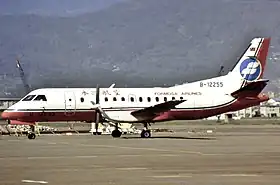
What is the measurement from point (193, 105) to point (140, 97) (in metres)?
4.04

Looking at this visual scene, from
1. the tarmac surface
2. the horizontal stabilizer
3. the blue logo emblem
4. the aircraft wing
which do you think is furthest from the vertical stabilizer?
the tarmac surface

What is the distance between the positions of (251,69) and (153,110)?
9.52 metres

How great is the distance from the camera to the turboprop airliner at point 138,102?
166ft

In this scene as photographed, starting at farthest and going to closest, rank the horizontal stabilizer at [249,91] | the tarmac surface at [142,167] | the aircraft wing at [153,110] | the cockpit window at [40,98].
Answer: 1. the horizontal stabilizer at [249,91]
2. the cockpit window at [40,98]
3. the aircraft wing at [153,110]
4. the tarmac surface at [142,167]

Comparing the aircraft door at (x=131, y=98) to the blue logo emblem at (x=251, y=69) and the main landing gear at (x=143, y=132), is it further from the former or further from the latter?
the blue logo emblem at (x=251, y=69)

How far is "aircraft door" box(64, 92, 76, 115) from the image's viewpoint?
167 ft

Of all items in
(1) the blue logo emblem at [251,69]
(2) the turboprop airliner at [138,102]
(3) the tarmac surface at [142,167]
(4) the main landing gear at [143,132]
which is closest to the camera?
(3) the tarmac surface at [142,167]

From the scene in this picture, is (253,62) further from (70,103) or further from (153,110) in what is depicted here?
(70,103)

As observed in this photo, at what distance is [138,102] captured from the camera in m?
51.5

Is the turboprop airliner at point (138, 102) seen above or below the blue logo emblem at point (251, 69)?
below

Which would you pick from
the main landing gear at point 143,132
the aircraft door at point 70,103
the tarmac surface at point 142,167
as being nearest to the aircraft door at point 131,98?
the main landing gear at point 143,132

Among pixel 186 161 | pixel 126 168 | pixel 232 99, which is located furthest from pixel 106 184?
pixel 232 99

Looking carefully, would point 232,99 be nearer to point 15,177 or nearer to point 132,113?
point 132,113

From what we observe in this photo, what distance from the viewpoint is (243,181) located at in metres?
19.4
